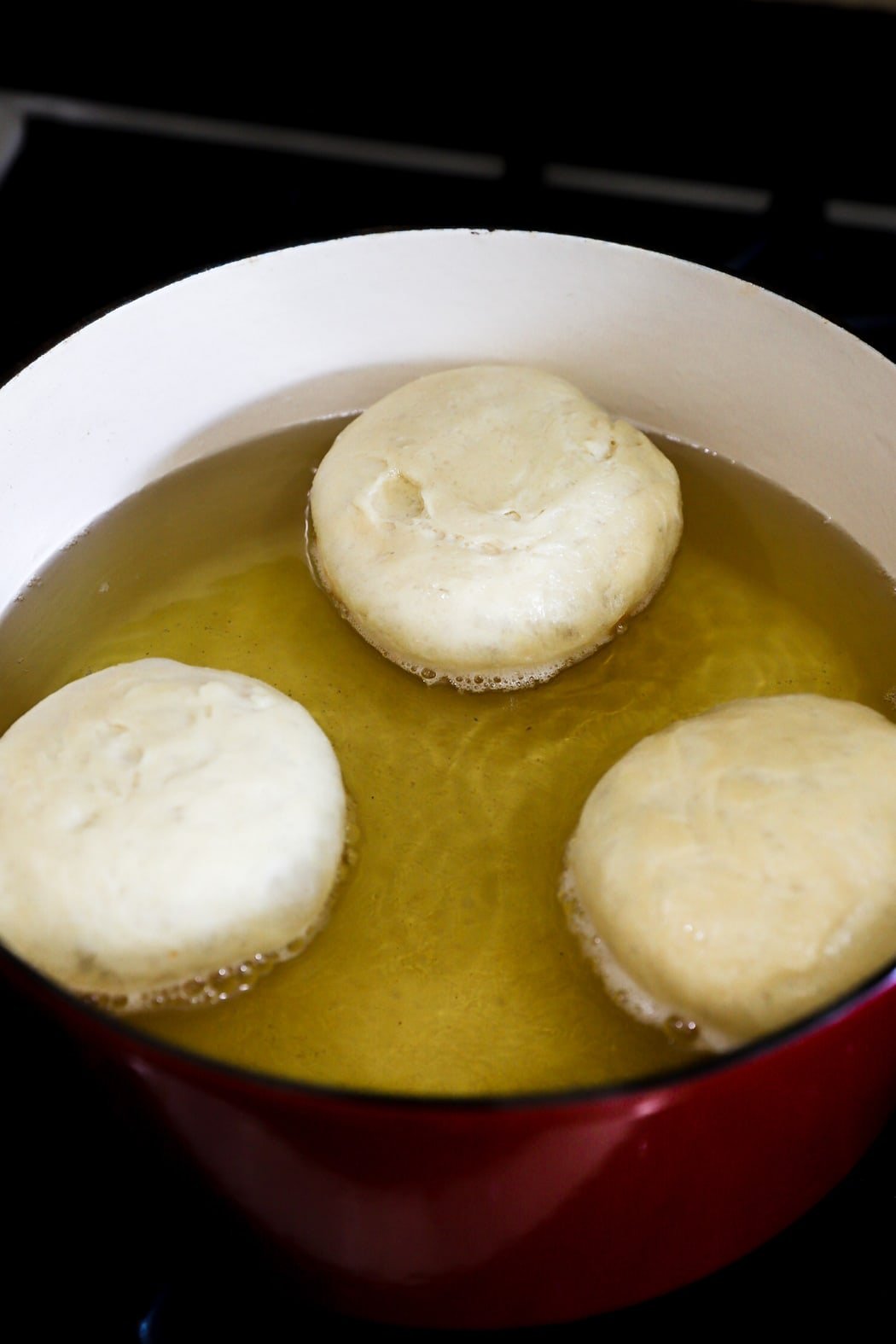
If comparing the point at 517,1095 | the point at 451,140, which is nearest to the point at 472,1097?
the point at 517,1095

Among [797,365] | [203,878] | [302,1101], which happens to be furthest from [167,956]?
[797,365]

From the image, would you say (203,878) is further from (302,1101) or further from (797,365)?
(797,365)

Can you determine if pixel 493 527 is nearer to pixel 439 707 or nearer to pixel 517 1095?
pixel 439 707

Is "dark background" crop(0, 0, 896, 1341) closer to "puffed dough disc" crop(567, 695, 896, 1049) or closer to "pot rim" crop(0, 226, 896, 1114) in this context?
"puffed dough disc" crop(567, 695, 896, 1049)

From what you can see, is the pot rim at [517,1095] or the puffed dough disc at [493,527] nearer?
the pot rim at [517,1095]

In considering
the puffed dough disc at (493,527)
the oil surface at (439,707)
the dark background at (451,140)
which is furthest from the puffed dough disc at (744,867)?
the dark background at (451,140)

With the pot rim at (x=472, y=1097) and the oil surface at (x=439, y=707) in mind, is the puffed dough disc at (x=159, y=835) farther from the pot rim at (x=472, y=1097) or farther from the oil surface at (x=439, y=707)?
the pot rim at (x=472, y=1097)

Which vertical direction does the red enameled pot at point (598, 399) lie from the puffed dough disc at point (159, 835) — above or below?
above
